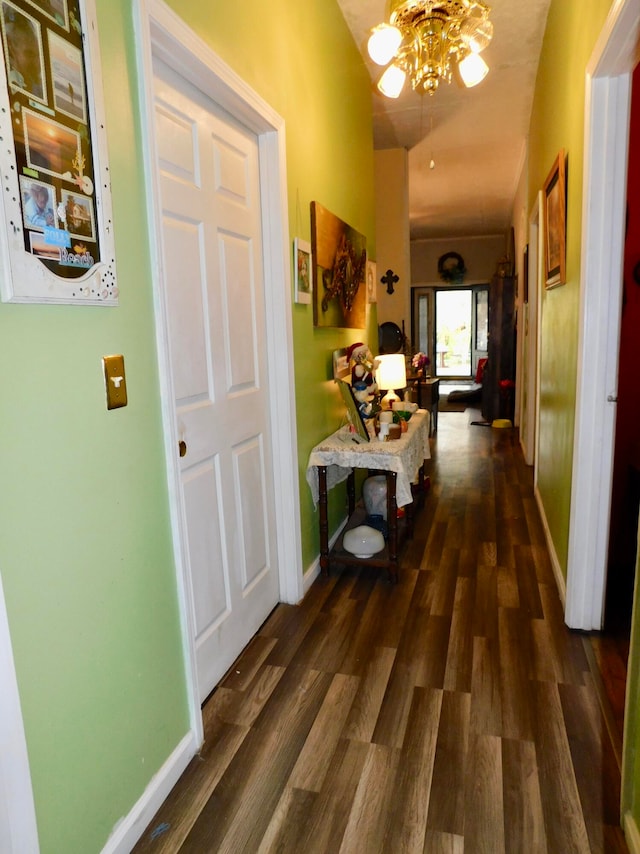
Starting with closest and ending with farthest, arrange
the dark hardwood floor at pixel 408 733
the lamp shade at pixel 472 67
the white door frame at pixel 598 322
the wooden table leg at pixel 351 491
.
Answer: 1. the dark hardwood floor at pixel 408 733
2. the white door frame at pixel 598 322
3. the lamp shade at pixel 472 67
4. the wooden table leg at pixel 351 491

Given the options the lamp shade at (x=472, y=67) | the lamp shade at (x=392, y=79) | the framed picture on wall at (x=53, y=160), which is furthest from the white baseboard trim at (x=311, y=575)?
the lamp shade at (x=472, y=67)

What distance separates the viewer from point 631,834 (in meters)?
1.26

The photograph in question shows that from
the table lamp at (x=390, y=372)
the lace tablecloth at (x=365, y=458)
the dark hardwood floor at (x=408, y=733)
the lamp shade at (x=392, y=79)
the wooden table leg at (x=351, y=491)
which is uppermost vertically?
the lamp shade at (x=392, y=79)

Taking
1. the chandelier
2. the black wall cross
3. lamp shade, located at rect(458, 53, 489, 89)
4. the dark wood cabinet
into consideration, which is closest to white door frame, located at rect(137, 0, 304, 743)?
the chandelier

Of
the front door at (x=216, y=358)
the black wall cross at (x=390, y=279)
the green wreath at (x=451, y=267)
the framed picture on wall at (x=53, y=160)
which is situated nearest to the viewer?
the framed picture on wall at (x=53, y=160)

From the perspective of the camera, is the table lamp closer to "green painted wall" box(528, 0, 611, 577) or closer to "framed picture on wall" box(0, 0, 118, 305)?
"green painted wall" box(528, 0, 611, 577)

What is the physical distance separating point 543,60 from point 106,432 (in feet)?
11.8

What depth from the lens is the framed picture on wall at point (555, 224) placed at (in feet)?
8.02

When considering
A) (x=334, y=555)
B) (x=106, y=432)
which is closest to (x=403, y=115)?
(x=334, y=555)

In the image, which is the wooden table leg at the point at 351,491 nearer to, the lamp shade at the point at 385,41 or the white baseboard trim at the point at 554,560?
the white baseboard trim at the point at 554,560

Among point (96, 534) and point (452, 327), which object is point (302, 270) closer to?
point (96, 534)

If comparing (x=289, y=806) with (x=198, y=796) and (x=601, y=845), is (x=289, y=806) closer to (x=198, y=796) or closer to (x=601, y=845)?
(x=198, y=796)

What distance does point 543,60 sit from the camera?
3330mm

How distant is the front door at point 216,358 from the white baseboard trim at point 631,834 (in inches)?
47.3
